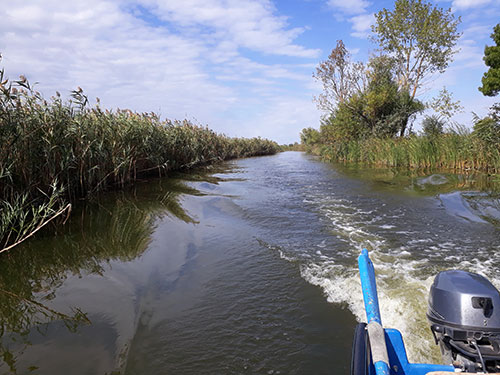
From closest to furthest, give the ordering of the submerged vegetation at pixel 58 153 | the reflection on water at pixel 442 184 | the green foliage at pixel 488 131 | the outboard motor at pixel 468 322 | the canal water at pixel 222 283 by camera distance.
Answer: the outboard motor at pixel 468 322
the canal water at pixel 222 283
the submerged vegetation at pixel 58 153
the reflection on water at pixel 442 184
the green foliage at pixel 488 131

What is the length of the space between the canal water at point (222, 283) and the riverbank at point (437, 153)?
603 cm

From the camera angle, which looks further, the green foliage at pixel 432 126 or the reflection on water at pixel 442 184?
the green foliage at pixel 432 126

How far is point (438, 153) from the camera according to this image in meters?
14.1

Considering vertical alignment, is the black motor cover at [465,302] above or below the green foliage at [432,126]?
below

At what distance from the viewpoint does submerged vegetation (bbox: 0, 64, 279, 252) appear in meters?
4.55

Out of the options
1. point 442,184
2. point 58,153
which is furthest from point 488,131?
point 58,153

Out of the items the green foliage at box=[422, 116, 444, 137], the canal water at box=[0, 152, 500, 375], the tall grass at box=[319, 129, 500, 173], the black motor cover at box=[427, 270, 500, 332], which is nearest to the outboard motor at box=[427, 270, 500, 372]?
the black motor cover at box=[427, 270, 500, 332]

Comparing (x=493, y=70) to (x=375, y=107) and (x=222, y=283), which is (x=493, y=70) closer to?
(x=375, y=107)

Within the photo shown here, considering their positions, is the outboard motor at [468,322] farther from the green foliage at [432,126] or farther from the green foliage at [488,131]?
the green foliage at [432,126]

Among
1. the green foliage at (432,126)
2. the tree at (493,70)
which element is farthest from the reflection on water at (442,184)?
the tree at (493,70)

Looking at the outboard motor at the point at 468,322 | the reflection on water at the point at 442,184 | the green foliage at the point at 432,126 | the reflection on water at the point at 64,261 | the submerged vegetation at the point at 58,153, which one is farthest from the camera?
the green foliage at the point at 432,126

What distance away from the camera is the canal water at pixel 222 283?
2.23 m

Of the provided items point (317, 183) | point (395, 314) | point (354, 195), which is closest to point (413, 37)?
point (317, 183)

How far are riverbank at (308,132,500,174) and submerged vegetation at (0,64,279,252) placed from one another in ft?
37.2
